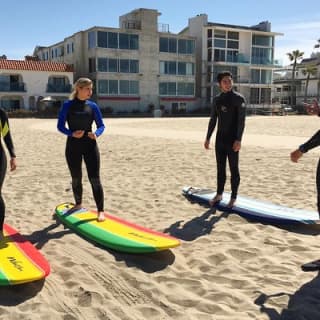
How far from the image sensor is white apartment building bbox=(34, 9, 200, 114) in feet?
159

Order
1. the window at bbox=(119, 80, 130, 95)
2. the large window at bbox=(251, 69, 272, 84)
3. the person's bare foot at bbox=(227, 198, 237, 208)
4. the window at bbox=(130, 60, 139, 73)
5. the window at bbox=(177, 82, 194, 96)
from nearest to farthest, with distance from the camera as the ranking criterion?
the person's bare foot at bbox=(227, 198, 237, 208), the window at bbox=(119, 80, 130, 95), the window at bbox=(130, 60, 139, 73), the window at bbox=(177, 82, 194, 96), the large window at bbox=(251, 69, 272, 84)

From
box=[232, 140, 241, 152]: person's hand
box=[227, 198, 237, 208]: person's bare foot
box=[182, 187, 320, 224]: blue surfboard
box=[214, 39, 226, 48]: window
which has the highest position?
box=[214, 39, 226, 48]: window

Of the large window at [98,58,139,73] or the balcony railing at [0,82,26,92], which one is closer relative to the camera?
the balcony railing at [0,82,26,92]

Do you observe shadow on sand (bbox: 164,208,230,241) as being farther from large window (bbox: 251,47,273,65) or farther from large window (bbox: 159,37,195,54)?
large window (bbox: 251,47,273,65)

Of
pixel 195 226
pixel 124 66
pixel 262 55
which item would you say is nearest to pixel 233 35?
pixel 262 55

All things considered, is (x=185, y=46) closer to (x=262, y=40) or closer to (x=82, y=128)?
(x=262, y=40)

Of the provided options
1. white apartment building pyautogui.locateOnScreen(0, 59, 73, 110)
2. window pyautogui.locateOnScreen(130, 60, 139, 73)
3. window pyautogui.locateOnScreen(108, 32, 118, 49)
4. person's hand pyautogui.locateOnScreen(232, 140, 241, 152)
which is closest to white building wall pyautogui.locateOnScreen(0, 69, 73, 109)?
white apartment building pyautogui.locateOnScreen(0, 59, 73, 110)

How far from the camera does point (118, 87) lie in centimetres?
4966

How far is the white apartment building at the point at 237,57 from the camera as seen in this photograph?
2228 inches

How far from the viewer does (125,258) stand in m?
4.12

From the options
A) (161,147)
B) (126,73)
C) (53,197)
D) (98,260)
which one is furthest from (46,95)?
(98,260)

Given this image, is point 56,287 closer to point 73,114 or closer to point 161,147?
point 73,114

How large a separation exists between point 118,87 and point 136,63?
13.1 ft

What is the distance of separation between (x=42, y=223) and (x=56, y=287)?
196cm
